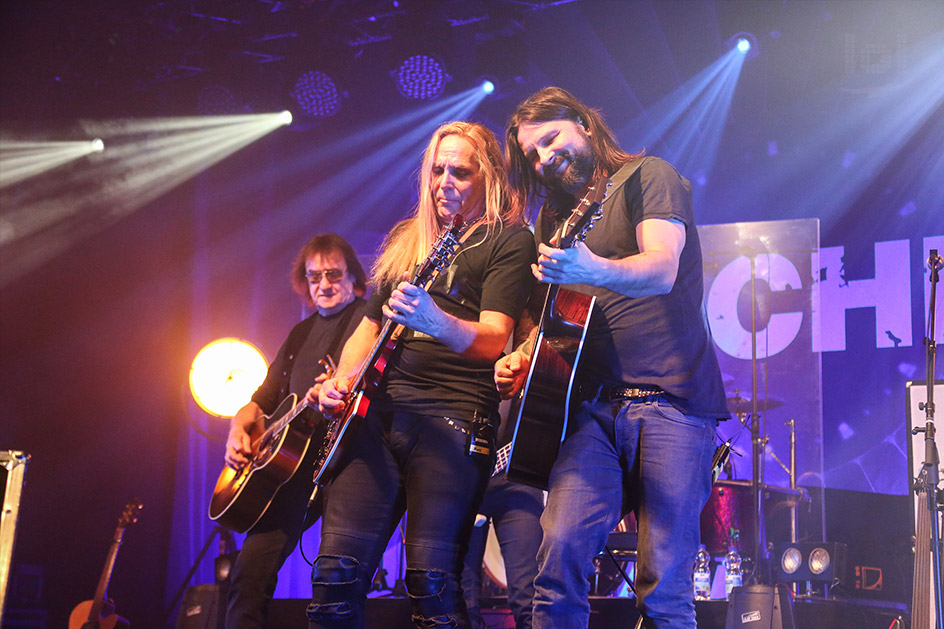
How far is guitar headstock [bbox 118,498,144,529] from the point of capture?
21.6 ft

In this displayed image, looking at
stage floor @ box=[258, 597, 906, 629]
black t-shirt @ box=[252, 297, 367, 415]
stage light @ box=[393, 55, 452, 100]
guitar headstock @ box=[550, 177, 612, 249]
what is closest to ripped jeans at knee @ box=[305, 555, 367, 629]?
guitar headstock @ box=[550, 177, 612, 249]

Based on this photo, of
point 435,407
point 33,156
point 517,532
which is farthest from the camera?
point 33,156

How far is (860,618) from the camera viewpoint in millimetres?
4684

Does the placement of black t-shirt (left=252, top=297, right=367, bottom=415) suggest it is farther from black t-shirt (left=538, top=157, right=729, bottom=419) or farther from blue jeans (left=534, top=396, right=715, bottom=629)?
blue jeans (left=534, top=396, right=715, bottom=629)

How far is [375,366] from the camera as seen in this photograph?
9.87 ft

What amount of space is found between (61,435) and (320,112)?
3.67 meters

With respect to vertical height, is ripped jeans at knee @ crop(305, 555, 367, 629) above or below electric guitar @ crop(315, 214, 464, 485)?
below

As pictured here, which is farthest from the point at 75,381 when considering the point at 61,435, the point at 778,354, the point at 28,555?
the point at 778,354

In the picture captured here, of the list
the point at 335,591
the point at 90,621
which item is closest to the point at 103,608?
the point at 90,621

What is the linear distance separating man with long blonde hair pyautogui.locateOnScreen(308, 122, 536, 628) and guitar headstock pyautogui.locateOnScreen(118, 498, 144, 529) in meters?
4.19

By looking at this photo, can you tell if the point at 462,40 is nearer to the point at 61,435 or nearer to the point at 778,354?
the point at 778,354

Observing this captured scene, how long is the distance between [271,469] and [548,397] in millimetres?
1860

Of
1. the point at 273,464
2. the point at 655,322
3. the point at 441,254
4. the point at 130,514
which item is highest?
the point at 441,254

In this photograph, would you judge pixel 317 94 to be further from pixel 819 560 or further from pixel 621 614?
pixel 819 560
